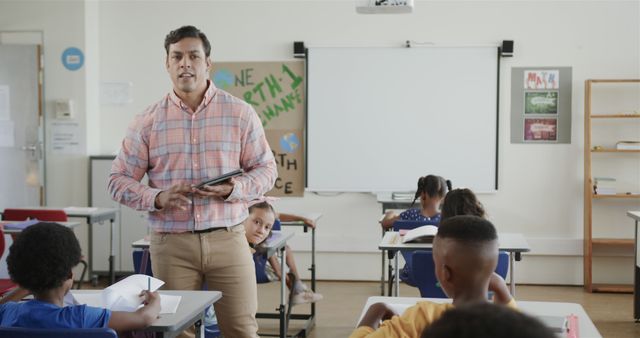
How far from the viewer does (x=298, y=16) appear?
6.93 meters

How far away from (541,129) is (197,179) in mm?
4691

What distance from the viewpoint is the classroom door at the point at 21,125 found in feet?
22.9

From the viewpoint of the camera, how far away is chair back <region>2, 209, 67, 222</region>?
5207 millimetres

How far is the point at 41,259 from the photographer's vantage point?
2111mm

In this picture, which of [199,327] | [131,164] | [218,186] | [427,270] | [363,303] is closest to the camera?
[199,327]

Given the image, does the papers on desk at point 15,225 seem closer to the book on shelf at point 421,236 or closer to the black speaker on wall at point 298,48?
the book on shelf at point 421,236

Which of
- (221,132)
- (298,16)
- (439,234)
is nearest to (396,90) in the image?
(298,16)

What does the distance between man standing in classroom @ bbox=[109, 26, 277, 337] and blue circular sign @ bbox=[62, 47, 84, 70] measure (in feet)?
14.9

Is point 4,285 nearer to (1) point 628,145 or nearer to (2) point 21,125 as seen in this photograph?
Answer: (2) point 21,125

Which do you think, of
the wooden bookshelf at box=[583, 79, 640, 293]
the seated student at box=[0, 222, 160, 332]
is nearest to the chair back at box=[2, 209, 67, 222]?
the seated student at box=[0, 222, 160, 332]

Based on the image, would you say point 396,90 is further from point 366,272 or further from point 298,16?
point 366,272

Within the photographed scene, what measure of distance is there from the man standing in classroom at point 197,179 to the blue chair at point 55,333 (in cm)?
71

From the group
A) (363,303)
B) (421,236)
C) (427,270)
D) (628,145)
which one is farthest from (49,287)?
(628,145)

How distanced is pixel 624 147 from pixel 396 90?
1943 mm
